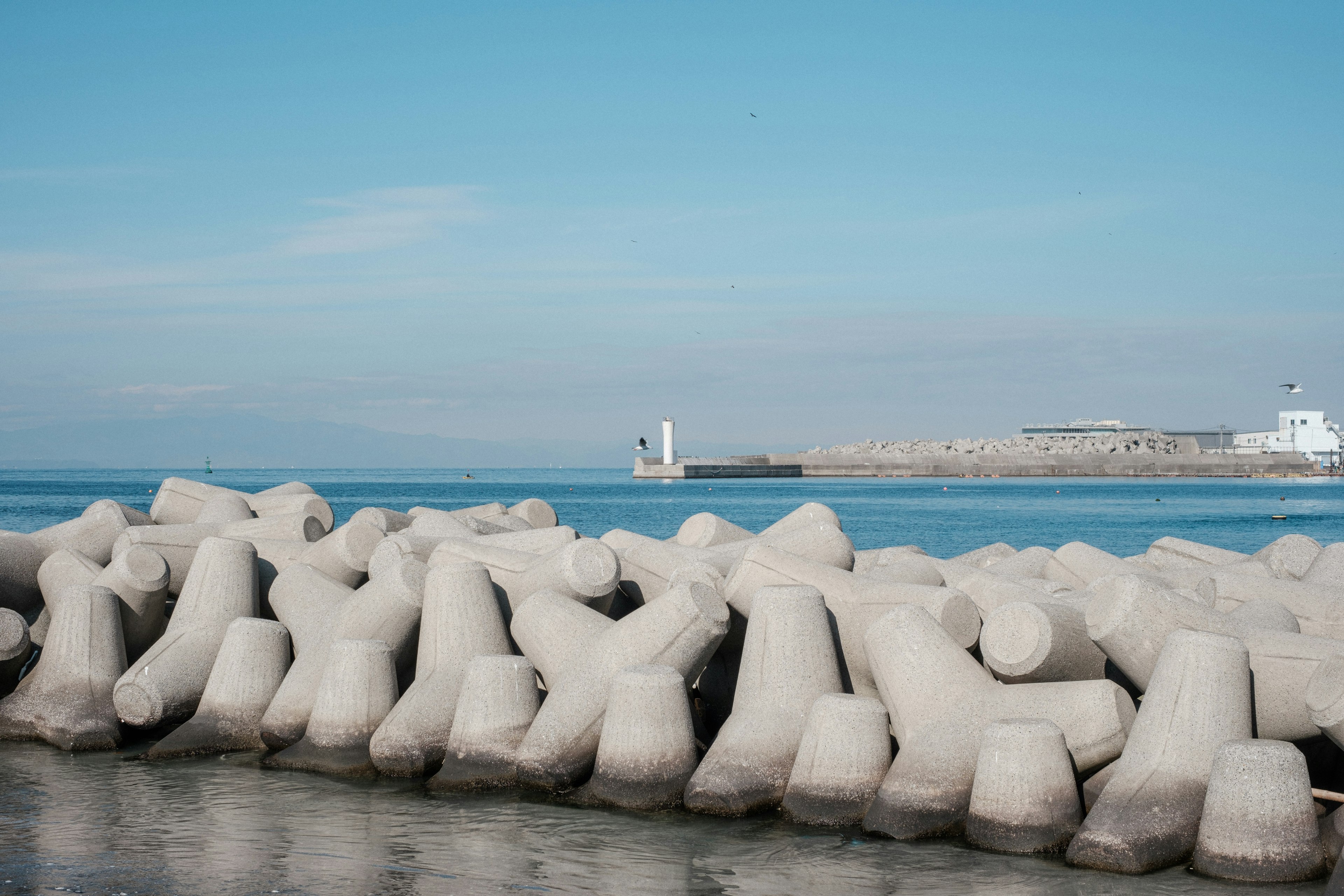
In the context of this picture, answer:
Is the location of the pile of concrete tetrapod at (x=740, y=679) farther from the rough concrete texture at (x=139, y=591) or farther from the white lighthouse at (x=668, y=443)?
the white lighthouse at (x=668, y=443)

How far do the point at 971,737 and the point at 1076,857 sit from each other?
71cm

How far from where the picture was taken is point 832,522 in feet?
30.0

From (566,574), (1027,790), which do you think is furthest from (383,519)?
(1027,790)

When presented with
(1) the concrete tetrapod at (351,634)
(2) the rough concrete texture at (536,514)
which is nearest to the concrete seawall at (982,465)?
(2) the rough concrete texture at (536,514)

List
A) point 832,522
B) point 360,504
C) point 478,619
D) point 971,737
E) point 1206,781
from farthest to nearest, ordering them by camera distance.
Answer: point 360,504 < point 832,522 < point 478,619 < point 971,737 < point 1206,781

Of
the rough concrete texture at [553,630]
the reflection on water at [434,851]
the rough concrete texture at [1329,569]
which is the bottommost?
the reflection on water at [434,851]

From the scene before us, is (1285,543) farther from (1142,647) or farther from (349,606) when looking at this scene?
(349,606)

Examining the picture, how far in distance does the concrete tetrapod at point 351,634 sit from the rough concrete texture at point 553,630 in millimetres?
713

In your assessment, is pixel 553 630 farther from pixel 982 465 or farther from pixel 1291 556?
pixel 982 465

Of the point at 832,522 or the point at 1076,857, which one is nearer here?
the point at 1076,857

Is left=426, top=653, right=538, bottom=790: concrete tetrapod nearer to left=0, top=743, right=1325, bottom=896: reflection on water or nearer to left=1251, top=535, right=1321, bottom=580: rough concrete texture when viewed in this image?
left=0, top=743, right=1325, bottom=896: reflection on water

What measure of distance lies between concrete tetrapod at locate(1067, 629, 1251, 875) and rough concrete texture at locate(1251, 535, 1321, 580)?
14.6 feet

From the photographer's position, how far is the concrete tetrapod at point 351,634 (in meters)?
6.81

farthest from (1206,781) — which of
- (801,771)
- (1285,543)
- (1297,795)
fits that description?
(1285,543)
